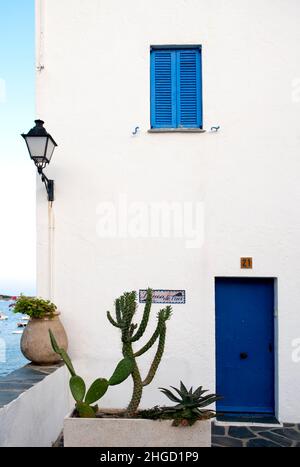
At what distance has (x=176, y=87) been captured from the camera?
6.93 meters

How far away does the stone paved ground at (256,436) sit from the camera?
561 centimetres

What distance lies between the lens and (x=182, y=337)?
6.60 m

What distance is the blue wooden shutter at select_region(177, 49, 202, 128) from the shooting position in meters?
6.88

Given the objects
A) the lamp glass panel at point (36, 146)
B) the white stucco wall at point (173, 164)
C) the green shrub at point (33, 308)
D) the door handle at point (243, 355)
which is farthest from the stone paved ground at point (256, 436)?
the lamp glass panel at point (36, 146)

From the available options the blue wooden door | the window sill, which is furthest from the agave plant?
the window sill

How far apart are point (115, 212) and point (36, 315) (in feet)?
6.13

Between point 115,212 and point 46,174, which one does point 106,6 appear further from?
point 115,212

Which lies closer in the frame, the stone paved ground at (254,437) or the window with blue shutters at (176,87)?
the stone paved ground at (254,437)

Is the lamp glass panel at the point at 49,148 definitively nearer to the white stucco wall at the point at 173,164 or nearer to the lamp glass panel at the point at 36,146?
the lamp glass panel at the point at 36,146

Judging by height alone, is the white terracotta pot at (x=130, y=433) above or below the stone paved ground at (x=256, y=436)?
above

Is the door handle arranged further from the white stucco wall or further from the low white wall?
the low white wall

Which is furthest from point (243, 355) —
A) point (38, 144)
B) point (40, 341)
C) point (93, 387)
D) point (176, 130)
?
point (38, 144)

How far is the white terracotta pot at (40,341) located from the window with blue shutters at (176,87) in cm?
333
